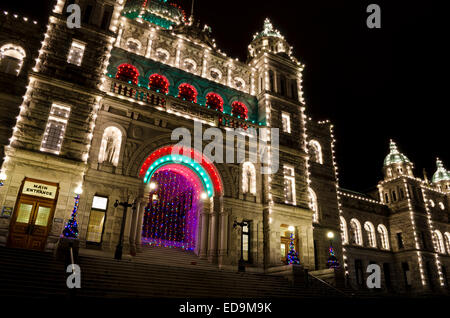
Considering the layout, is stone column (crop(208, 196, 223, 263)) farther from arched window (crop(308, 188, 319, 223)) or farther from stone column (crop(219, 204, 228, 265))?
arched window (crop(308, 188, 319, 223))

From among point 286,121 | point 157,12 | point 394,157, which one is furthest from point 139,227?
point 394,157

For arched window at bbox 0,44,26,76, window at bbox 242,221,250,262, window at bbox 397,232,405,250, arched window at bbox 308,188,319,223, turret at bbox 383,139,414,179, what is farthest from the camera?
turret at bbox 383,139,414,179

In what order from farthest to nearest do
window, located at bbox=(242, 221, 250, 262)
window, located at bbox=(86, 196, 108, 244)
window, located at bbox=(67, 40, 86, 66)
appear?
window, located at bbox=(242, 221, 250, 262) → window, located at bbox=(67, 40, 86, 66) → window, located at bbox=(86, 196, 108, 244)

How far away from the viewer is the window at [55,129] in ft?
65.3

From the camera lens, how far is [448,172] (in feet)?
175

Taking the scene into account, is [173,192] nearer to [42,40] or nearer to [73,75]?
[73,75]

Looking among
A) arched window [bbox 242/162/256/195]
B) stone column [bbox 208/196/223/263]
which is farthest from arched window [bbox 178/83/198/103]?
stone column [bbox 208/196/223/263]

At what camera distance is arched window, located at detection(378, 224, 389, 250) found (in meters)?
41.7

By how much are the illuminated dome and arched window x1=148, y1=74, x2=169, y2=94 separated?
9.91 meters

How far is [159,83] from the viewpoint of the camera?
26484mm

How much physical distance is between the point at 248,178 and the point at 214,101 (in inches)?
282

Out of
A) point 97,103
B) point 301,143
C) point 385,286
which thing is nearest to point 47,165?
point 97,103

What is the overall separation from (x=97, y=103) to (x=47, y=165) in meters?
5.08

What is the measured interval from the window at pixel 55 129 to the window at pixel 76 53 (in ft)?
11.6
